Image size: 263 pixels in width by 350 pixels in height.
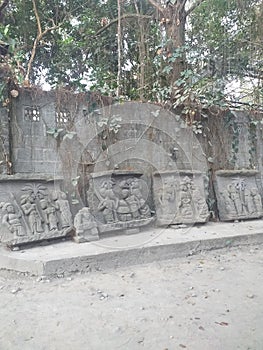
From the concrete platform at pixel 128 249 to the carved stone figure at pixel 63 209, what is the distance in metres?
0.24

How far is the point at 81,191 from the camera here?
4207 mm

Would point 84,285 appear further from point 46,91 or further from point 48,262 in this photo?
point 46,91

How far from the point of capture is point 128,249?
11.0 feet

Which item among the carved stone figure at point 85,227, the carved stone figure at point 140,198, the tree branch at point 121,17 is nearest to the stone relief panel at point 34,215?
the carved stone figure at point 85,227

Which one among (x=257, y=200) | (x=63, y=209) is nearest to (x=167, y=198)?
(x=63, y=209)

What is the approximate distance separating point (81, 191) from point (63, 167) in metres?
0.42

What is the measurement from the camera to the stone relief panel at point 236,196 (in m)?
4.81

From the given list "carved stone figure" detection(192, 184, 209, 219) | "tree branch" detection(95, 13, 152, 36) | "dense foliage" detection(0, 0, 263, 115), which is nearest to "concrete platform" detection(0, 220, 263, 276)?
"carved stone figure" detection(192, 184, 209, 219)

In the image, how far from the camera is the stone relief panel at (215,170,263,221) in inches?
189

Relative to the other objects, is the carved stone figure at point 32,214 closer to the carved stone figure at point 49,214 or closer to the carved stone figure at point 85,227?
the carved stone figure at point 49,214

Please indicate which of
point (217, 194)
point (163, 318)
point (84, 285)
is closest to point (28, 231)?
point (84, 285)

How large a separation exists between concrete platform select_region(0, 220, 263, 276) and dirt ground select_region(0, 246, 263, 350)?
0.10 m

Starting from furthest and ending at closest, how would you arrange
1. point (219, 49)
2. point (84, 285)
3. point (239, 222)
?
point (219, 49) < point (239, 222) < point (84, 285)

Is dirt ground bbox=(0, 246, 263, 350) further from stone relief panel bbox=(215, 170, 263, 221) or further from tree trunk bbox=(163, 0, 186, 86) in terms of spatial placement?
tree trunk bbox=(163, 0, 186, 86)
